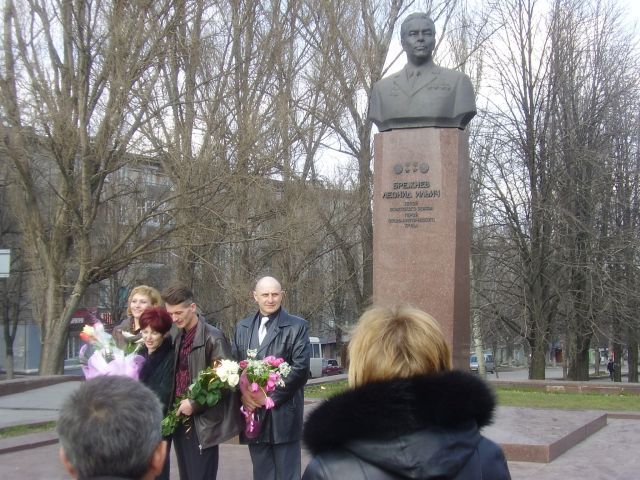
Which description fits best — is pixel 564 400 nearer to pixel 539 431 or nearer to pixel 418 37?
pixel 539 431

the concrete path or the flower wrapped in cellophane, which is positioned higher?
the flower wrapped in cellophane

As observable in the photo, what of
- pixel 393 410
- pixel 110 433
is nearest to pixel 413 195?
pixel 393 410

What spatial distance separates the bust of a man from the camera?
845cm

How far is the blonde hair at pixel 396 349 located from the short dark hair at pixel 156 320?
2.98 meters

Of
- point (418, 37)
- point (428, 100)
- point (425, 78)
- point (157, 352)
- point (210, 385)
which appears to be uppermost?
point (418, 37)

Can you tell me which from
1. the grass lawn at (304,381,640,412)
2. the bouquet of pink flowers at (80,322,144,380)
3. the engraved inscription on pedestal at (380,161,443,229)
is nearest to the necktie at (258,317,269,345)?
the bouquet of pink flowers at (80,322,144,380)

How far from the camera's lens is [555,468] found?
7586 millimetres

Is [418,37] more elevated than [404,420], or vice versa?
[418,37]

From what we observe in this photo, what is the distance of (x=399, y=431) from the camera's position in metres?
2.19

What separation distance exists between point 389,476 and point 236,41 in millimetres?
19491

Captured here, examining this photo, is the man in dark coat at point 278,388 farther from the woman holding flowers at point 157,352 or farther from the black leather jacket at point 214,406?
the woman holding flowers at point 157,352

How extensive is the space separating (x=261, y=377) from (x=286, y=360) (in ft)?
2.23

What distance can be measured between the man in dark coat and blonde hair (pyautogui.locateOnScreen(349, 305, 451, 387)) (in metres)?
3.14

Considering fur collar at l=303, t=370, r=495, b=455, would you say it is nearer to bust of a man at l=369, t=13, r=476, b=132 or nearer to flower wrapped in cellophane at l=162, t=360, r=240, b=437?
flower wrapped in cellophane at l=162, t=360, r=240, b=437
